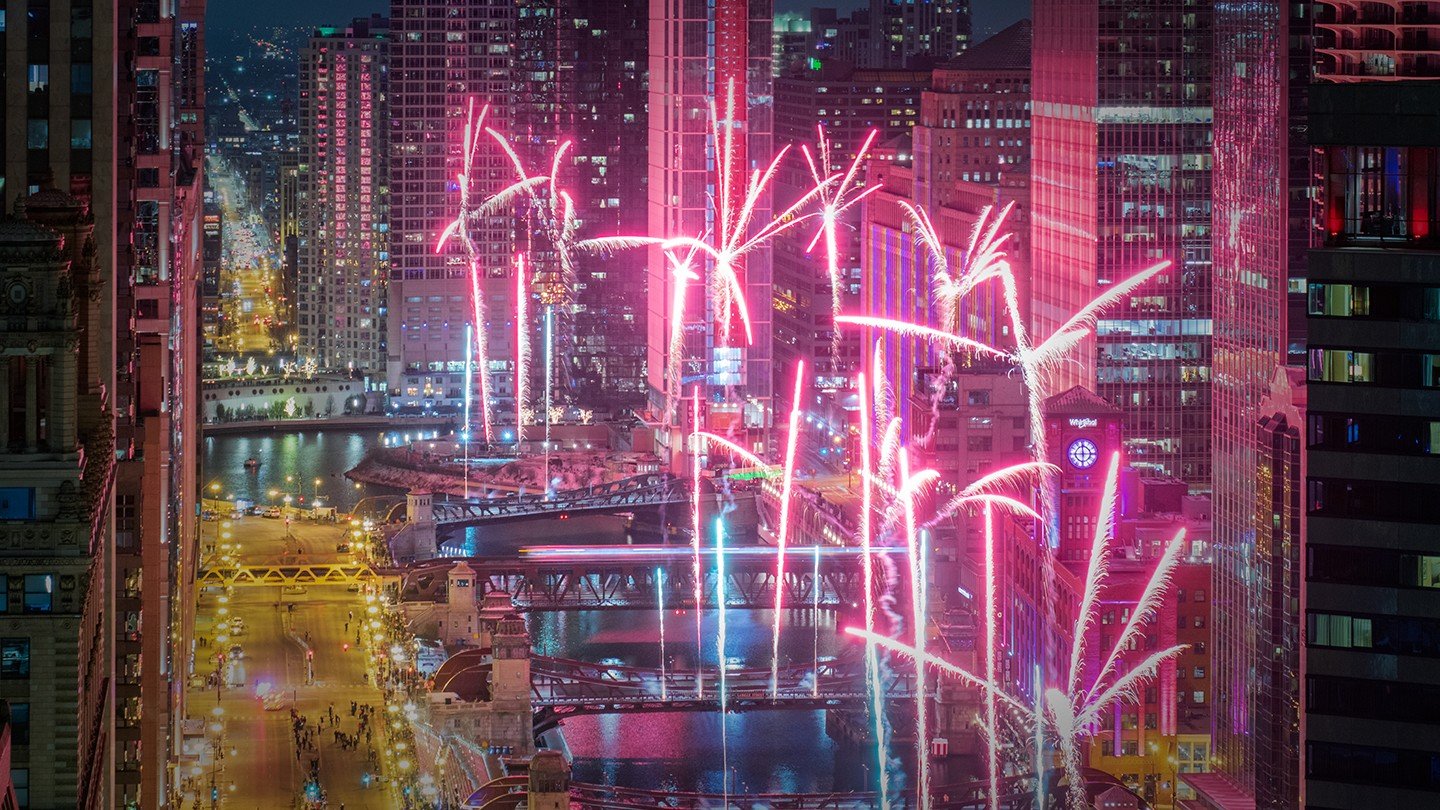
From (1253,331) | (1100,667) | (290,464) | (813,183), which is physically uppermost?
(813,183)

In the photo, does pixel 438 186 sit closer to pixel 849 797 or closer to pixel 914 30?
pixel 914 30

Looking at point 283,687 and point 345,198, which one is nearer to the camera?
point 283,687

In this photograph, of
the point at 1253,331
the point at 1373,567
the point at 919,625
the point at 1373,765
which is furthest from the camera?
the point at 1253,331

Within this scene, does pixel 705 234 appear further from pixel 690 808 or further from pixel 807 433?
pixel 690 808

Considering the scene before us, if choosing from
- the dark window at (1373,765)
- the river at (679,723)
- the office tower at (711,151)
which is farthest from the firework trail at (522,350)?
the dark window at (1373,765)

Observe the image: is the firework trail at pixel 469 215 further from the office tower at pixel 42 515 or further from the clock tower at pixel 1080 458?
the office tower at pixel 42 515

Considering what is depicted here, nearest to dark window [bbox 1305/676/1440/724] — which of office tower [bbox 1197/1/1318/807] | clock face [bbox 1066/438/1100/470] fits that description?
office tower [bbox 1197/1/1318/807]

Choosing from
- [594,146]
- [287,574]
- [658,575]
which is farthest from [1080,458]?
[594,146]
